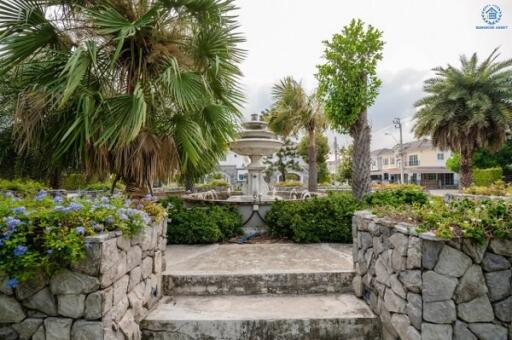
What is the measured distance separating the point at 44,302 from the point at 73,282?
30cm

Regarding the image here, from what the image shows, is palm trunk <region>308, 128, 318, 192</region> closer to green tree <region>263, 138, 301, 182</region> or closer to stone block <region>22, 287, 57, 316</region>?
green tree <region>263, 138, 301, 182</region>

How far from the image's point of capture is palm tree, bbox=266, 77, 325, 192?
14.9 m

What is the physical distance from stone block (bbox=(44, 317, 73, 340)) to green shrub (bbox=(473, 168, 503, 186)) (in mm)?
26293

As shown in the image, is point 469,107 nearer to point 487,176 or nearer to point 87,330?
point 487,176

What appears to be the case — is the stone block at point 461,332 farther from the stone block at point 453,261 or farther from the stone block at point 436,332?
the stone block at point 453,261

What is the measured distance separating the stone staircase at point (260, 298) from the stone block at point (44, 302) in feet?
2.97

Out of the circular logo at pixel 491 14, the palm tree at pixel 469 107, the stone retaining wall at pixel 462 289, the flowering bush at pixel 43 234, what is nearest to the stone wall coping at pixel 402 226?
the stone retaining wall at pixel 462 289

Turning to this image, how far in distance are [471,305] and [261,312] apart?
1.88 metres

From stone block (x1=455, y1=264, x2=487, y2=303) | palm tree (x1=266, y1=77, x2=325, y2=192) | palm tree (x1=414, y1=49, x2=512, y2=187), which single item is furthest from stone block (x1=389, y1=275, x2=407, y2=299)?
palm tree (x1=414, y1=49, x2=512, y2=187)

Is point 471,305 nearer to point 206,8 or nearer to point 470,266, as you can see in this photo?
point 470,266

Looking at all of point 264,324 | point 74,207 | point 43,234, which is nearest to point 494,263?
point 264,324

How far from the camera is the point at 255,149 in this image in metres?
7.41

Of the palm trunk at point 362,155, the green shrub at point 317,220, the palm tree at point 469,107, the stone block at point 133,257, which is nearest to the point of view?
the stone block at point 133,257

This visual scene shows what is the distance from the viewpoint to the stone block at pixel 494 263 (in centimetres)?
225
